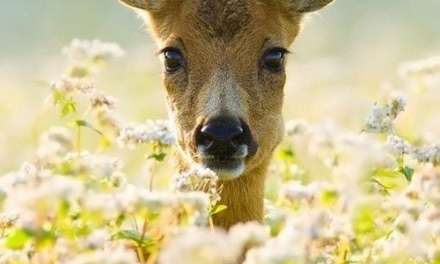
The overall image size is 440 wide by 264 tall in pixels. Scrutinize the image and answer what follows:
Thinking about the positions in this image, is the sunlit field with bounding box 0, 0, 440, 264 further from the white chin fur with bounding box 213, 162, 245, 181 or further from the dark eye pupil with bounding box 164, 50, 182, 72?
the dark eye pupil with bounding box 164, 50, 182, 72

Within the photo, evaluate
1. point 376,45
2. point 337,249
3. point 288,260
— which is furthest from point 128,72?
point 288,260

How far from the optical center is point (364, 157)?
439 cm

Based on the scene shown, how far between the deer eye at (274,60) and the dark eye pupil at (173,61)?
1.64 ft

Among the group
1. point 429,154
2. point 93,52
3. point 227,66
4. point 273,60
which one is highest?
point 273,60

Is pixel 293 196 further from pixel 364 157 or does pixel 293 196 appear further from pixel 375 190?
pixel 364 157

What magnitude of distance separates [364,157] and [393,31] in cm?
1641

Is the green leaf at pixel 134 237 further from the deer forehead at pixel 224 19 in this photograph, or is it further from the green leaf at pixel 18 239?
the deer forehead at pixel 224 19

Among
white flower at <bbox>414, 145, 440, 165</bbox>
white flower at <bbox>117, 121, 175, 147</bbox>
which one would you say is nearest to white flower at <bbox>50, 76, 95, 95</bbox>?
white flower at <bbox>117, 121, 175, 147</bbox>

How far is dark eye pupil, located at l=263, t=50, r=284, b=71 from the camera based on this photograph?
27.2 feet

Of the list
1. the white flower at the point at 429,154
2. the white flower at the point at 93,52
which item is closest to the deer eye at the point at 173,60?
the white flower at the point at 93,52

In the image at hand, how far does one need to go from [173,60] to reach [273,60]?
59cm

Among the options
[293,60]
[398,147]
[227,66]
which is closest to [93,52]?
[398,147]

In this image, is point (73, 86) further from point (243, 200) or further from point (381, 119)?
point (243, 200)

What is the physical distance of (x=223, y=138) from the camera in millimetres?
7098
